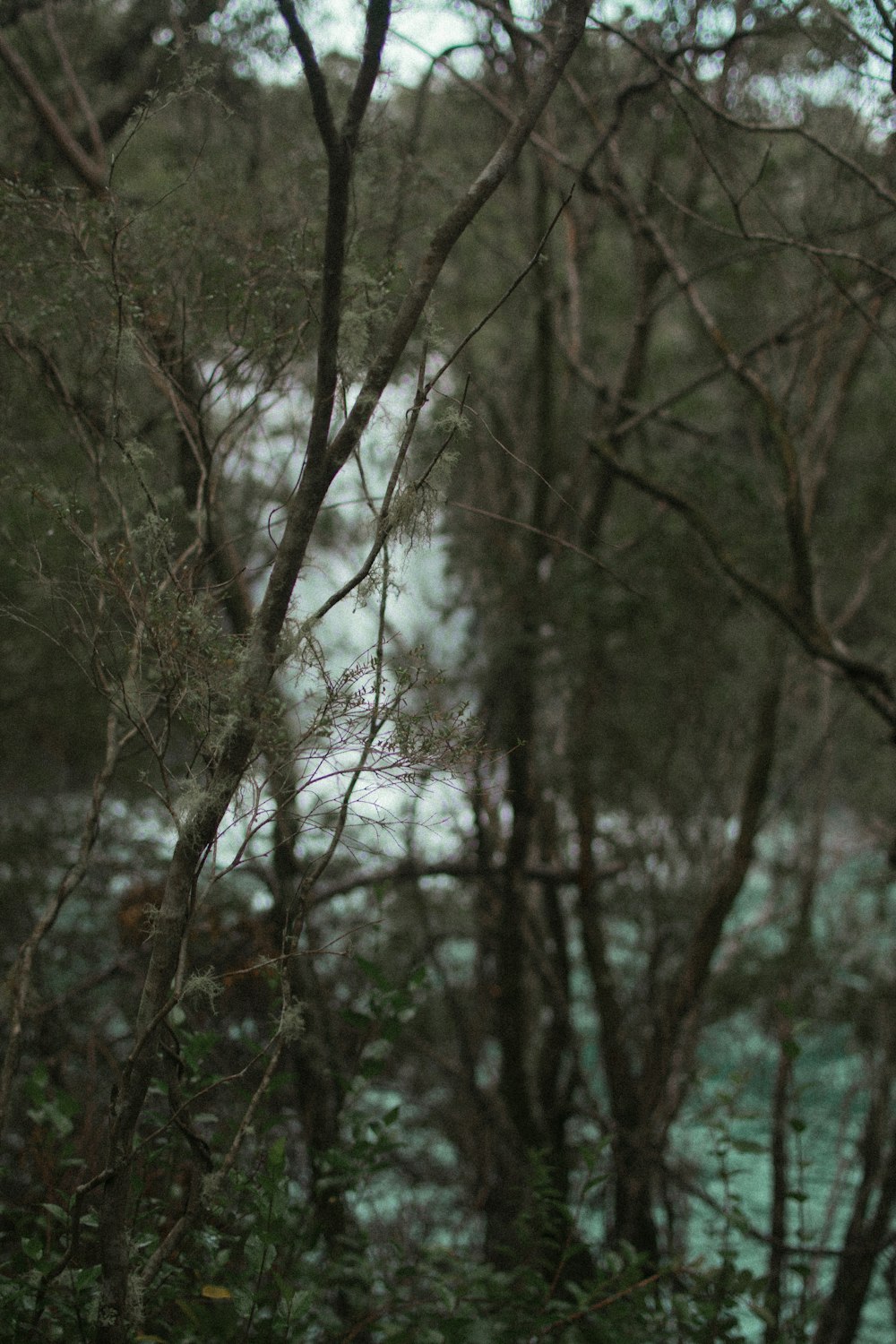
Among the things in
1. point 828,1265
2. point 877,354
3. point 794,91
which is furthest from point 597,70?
point 828,1265

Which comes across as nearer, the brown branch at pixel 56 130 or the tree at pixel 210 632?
the tree at pixel 210 632

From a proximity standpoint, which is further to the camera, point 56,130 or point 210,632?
point 56,130

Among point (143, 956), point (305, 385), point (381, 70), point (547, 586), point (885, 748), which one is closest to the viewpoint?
point (381, 70)

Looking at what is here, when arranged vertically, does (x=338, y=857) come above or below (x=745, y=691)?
below

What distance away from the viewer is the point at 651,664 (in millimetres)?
4660

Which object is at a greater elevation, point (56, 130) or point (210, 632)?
point (56, 130)

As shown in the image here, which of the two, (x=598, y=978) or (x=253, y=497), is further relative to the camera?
(x=253, y=497)

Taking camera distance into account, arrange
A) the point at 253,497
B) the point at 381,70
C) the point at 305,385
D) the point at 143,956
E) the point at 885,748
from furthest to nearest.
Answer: the point at 885,748 < the point at 253,497 < the point at 143,956 < the point at 305,385 < the point at 381,70

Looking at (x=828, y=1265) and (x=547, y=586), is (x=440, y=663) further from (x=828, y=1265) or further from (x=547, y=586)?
(x=828, y=1265)

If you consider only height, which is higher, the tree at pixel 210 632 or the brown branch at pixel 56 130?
the brown branch at pixel 56 130

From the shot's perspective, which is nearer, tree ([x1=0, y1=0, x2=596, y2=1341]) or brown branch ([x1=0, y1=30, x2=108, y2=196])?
tree ([x1=0, y1=0, x2=596, y2=1341])

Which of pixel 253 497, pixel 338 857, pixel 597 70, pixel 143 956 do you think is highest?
pixel 597 70

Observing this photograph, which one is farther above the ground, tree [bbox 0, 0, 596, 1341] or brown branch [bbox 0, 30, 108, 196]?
brown branch [bbox 0, 30, 108, 196]

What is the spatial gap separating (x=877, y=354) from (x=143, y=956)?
11.8 ft
